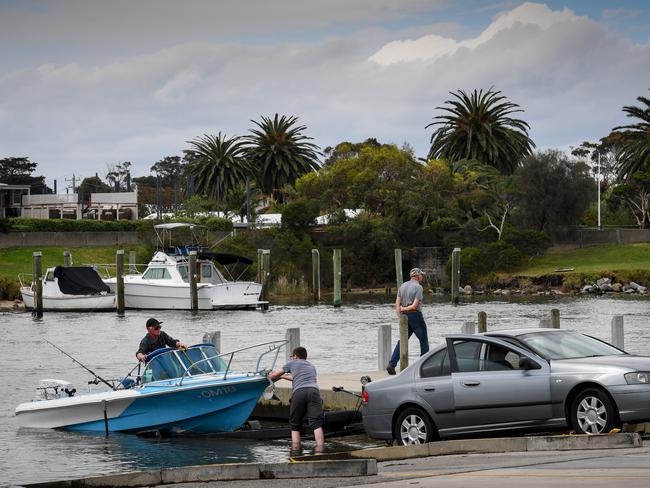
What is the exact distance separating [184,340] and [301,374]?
95.5 feet

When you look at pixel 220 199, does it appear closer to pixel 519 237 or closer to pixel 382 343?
pixel 519 237

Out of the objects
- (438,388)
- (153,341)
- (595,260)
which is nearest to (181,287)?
(595,260)

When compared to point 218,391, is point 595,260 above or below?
above

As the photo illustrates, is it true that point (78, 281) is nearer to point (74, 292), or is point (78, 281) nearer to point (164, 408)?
point (74, 292)

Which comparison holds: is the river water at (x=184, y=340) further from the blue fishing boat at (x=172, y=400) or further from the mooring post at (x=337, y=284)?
the mooring post at (x=337, y=284)

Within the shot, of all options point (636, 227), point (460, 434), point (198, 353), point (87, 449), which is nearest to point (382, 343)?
point (198, 353)

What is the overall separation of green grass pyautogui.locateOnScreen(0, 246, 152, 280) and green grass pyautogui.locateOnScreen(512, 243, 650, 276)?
2879 cm

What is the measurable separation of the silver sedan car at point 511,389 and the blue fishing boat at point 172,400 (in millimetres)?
4262

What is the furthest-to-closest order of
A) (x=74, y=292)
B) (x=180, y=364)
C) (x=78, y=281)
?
(x=78, y=281)
(x=74, y=292)
(x=180, y=364)

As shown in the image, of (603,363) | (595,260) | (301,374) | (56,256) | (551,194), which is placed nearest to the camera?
(603,363)

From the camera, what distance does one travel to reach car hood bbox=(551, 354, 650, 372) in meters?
17.2

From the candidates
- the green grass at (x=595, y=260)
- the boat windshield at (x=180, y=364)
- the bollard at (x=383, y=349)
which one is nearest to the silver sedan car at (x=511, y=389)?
the boat windshield at (x=180, y=364)

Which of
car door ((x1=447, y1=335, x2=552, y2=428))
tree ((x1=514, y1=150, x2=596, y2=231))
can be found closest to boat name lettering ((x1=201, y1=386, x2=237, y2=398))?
car door ((x1=447, y1=335, x2=552, y2=428))

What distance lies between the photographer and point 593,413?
56.8 ft
